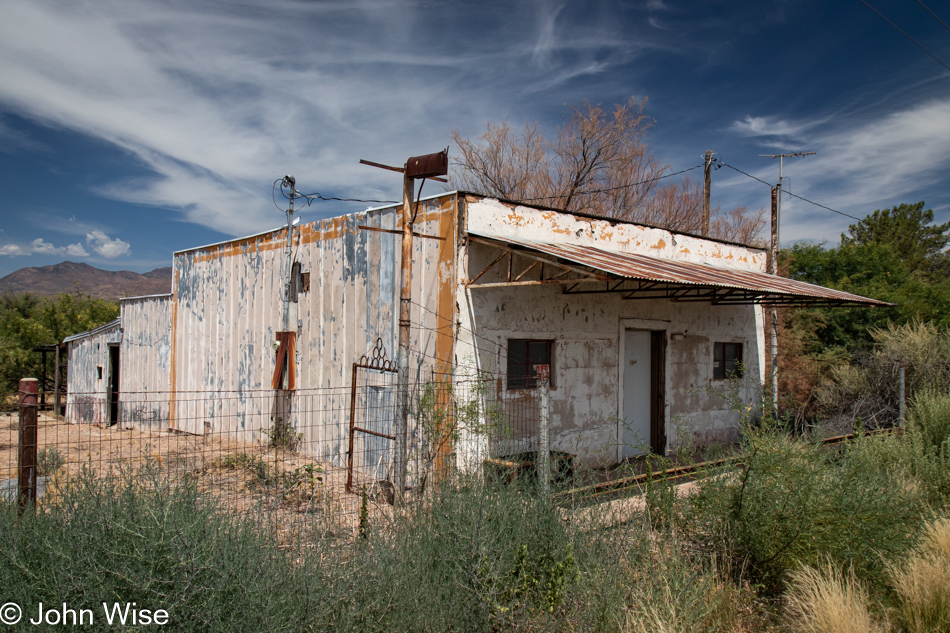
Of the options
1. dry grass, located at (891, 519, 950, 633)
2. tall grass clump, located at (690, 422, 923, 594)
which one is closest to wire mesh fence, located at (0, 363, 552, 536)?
tall grass clump, located at (690, 422, 923, 594)

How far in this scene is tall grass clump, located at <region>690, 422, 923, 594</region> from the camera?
14.6 feet

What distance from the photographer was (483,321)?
753 cm

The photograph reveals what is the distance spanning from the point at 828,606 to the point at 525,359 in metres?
4.86

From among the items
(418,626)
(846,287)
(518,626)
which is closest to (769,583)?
(518,626)

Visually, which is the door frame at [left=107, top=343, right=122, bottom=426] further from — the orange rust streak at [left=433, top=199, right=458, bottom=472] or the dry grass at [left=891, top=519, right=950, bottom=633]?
the dry grass at [left=891, top=519, right=950, bottom=633]

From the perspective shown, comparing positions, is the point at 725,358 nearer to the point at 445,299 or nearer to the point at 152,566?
the point at 445,299

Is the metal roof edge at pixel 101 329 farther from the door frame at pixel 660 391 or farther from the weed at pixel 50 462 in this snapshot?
the door frame at pixel 660 391

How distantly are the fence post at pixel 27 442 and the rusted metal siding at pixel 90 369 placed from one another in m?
11.7

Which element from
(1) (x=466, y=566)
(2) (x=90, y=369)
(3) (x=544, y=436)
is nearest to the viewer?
(1) (x=466, y=566)

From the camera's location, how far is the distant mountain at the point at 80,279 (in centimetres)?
12938

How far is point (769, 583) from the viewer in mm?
4613

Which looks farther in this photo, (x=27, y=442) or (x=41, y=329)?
(x=41, y=329)

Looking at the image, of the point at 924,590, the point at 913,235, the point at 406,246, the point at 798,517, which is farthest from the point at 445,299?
the point at 913,235

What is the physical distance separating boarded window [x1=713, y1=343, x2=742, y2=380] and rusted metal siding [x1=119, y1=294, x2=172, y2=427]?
37.9 feet
